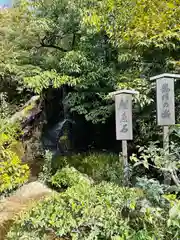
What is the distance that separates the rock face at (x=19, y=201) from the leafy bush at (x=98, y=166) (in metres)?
1.04

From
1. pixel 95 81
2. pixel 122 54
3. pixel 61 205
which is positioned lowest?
pixel 61 205

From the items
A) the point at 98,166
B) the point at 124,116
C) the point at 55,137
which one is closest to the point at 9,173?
the point at 98,166

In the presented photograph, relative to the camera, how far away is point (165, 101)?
4.38 m

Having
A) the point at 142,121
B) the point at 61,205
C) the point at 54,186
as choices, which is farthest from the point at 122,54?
the point at 61,205

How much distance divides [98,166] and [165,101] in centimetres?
213

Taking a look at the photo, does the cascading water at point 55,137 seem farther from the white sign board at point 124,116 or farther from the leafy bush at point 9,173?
the white sign board at point 124,116

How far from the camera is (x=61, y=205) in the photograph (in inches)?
102

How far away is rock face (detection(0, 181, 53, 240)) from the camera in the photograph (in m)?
3.82

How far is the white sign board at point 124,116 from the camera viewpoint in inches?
183

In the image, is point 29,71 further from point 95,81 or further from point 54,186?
point 54,186

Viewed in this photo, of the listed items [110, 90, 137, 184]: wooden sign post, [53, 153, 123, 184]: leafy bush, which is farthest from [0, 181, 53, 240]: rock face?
[110, 90, 137, 184]: wooden sign post

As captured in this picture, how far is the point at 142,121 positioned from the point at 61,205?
11.2 ft

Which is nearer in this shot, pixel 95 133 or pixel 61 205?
pixel 61 205

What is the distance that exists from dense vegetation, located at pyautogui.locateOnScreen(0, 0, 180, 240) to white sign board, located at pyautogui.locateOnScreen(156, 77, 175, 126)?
675mm
